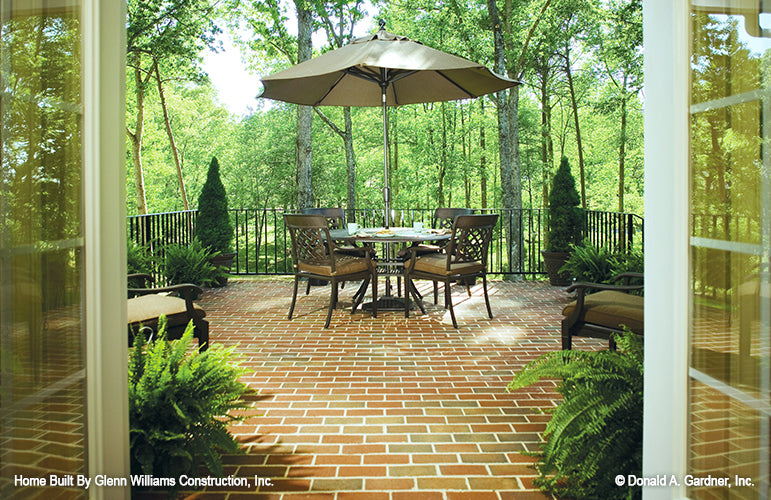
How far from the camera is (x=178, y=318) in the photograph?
3.24 metres

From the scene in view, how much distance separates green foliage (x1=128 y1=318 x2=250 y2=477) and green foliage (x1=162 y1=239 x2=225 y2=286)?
4362mm

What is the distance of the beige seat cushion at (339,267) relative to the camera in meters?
5.06

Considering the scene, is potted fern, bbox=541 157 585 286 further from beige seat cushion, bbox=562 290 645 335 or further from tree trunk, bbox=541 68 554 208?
tree trunk, bbox=541 68 554 208

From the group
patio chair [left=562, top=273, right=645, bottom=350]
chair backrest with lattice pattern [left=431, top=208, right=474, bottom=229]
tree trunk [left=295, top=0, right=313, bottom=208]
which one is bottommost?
patio chair [left=562, top=273, right=645, bottom=350]

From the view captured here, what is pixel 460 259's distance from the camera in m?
5.09

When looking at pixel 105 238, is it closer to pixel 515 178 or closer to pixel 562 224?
pixel 562 224

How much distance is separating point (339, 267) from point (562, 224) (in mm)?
3857

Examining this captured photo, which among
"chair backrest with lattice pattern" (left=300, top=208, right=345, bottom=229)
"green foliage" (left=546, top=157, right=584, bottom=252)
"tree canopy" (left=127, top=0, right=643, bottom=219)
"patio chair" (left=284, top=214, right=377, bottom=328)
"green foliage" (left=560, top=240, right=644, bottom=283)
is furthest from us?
"tree canopy" (left=127, top=0, right=643, bottom=219)

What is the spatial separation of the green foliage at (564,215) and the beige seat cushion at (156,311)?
551cm

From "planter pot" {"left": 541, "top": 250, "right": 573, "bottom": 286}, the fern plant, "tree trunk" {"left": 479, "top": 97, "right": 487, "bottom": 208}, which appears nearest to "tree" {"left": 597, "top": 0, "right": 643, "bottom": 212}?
"planter pot" {"left": 541, "top": 250, "right": 573, "bottom": 286}

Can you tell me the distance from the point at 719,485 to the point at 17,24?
2245mm

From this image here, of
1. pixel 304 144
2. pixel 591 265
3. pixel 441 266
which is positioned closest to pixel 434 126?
pixel 304 144

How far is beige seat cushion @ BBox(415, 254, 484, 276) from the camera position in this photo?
196 inches

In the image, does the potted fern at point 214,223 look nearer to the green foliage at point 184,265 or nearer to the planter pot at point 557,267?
the green foliage at point 184,265
